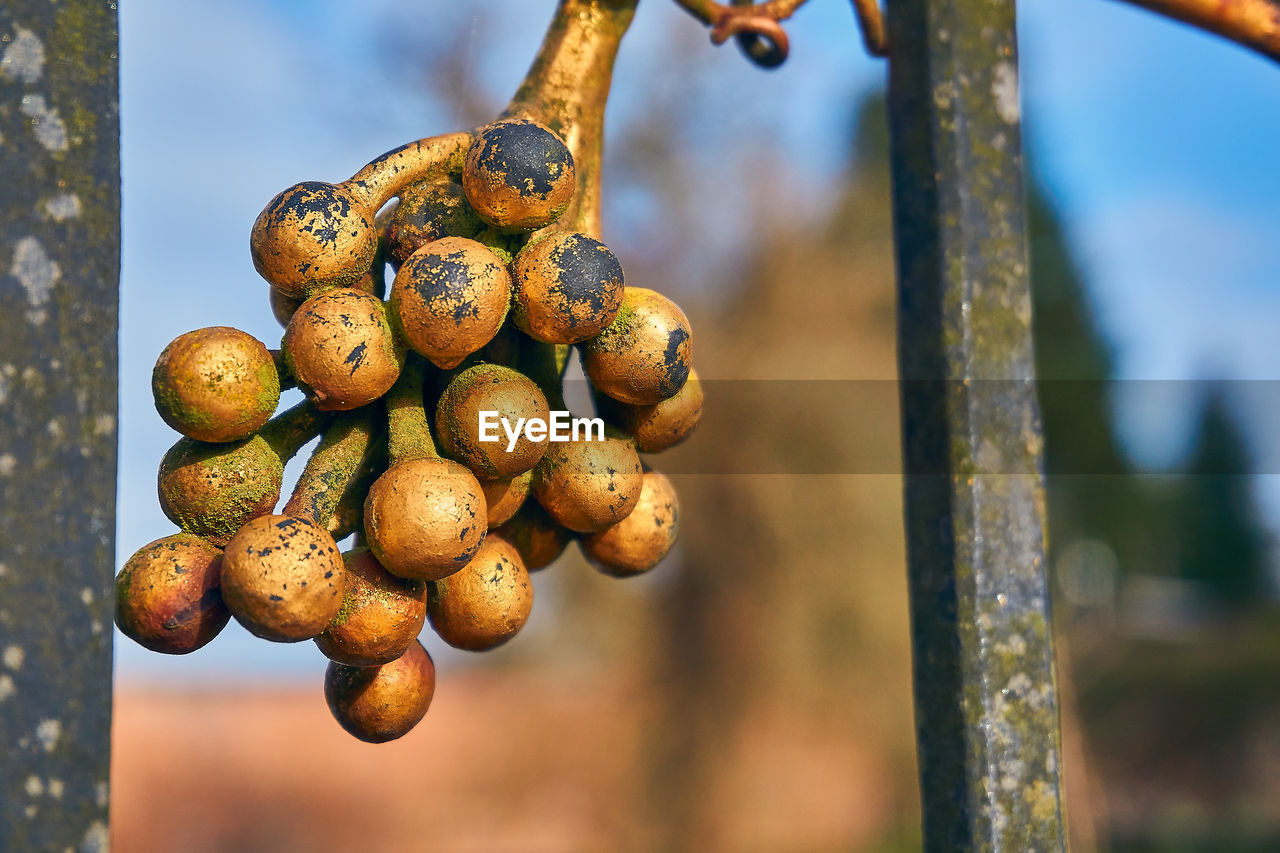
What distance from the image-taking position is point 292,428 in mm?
405

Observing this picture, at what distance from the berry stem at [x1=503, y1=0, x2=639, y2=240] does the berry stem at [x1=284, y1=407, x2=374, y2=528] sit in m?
0.14

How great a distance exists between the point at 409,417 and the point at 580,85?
0.68 feet

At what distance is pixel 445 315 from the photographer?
0.37 metres

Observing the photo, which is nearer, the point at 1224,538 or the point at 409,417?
the point at 409,417

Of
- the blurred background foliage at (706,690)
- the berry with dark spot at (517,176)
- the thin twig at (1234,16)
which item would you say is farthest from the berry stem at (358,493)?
the blurred background foliage at (706,690)

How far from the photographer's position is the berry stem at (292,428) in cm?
40

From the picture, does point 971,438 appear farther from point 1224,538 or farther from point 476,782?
point 1224,538

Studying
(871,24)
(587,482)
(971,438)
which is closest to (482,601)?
(587,482)

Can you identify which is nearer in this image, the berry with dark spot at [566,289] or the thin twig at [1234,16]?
the berry with dark spot at [566,289]

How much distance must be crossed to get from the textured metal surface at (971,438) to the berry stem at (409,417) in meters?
0.27

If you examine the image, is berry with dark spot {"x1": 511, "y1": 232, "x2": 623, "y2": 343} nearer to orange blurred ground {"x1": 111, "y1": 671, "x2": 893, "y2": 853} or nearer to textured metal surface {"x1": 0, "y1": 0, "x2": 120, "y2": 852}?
textured metal surface {"x1": 0, "y1": 0, "x2": 120, "y2": 852}

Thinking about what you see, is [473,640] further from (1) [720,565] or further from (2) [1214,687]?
(2) [1214,687]

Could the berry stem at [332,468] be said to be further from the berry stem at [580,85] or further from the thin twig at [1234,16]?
the thin twig at [1234,16]

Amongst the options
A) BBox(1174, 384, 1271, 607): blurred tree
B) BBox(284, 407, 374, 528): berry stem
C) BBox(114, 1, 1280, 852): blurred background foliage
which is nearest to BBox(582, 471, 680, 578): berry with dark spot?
BBox(284, 407, 374, 528): berry stem
